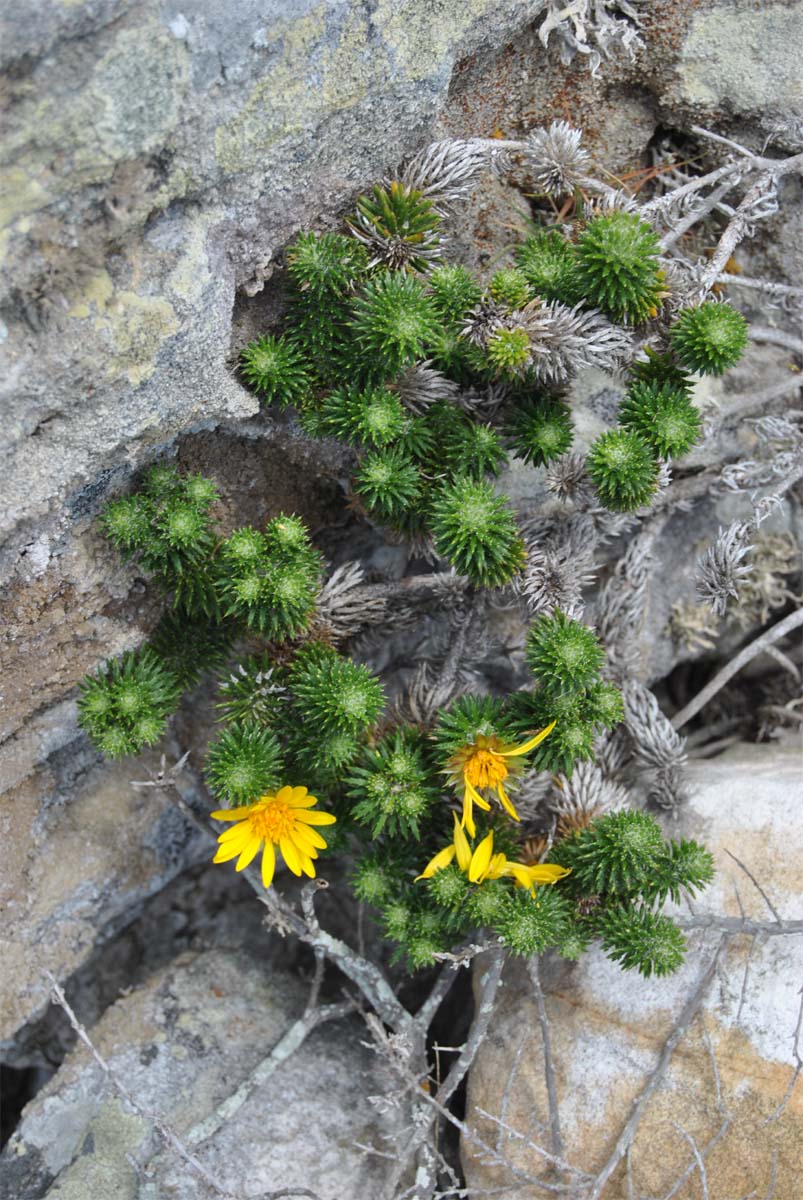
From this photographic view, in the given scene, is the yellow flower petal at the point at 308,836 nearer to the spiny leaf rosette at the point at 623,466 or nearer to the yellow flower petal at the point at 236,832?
the yellow flower petal at the point at 236,832

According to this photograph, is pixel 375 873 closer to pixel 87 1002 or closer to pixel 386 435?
pixel 386 435

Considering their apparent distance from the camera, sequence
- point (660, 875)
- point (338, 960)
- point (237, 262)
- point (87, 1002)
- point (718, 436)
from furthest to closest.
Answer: point (87, 1002) → point (718, 436) → point (338, 960) → point (660, 875) → point (237, 262)

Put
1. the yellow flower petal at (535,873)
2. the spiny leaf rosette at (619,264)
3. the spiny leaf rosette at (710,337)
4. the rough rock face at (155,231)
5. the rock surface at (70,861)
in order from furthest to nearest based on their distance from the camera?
the rock surface at (70,861)
the yellow flower petal at (535,873)
the spiny leaf rosette at (710,337)
the spiny leaf rosette at (619,264)
the rough rock face at (155,231)

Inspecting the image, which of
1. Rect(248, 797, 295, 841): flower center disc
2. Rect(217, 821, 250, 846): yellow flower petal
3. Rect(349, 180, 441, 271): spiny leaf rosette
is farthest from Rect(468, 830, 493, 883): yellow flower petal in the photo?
Rect(349, 180, 441, 271): spiny leaf rosette

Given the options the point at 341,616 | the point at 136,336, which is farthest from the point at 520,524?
the point at 136,336

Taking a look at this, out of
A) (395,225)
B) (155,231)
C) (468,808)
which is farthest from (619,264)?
(468,808)

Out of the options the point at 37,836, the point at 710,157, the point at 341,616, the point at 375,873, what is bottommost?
the point at 375,873

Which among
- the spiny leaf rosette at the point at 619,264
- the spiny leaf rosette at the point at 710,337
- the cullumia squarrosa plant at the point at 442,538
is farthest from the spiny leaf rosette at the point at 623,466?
the spiny leaf rosette at the point at 619,264

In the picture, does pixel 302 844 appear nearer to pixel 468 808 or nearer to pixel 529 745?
pixel 468 808
